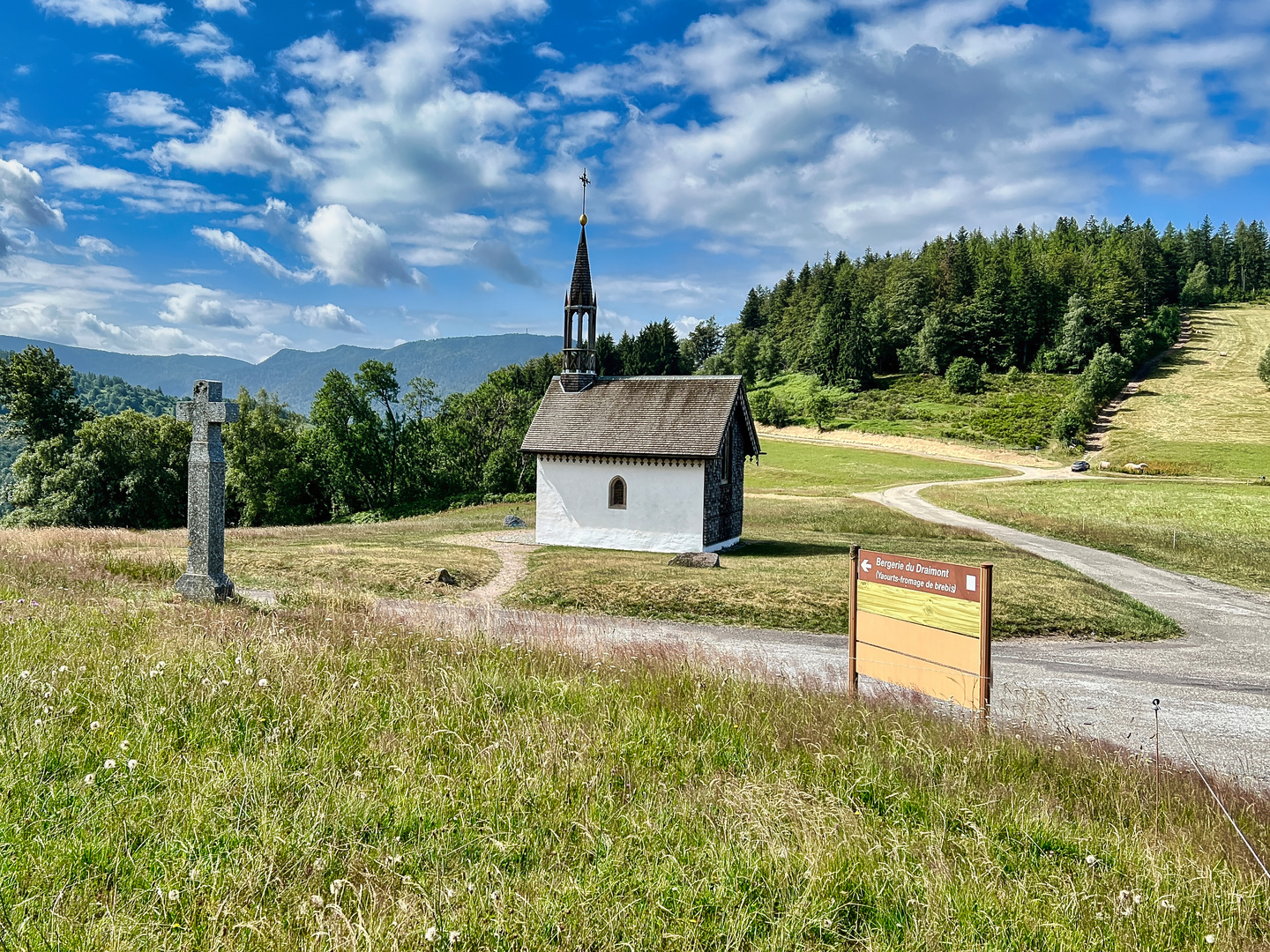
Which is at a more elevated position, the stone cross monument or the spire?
the spire

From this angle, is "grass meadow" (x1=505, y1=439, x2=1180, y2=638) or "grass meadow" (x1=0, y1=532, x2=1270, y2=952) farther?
"grass meadow" (x1=505, y1=439, x2=1180, y2=638)

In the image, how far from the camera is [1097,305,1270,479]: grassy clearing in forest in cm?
6481

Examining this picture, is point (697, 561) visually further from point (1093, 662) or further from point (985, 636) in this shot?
point (985, 636)

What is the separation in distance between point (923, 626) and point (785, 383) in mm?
116608

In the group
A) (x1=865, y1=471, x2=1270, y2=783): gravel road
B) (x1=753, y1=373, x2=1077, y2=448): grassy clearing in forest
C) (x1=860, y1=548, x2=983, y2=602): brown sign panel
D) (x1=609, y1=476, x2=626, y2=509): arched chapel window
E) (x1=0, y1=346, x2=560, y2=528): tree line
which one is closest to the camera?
(x1=860, y1=548, x2=983, y2=602): brown sign panel

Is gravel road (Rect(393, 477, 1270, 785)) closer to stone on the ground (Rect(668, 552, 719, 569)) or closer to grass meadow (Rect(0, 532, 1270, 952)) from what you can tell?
grass meadow (Rect(0, 532, 1270, 952))

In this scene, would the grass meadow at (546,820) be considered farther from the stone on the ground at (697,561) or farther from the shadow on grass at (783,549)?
the shadow on grass at (783,549)

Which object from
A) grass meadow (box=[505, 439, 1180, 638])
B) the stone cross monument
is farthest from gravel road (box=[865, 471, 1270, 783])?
the stone cross monument

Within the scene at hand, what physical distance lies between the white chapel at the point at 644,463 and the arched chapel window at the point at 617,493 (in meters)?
0.04

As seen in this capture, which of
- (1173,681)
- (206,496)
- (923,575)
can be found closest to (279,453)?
(206,496)

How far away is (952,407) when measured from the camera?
307ft

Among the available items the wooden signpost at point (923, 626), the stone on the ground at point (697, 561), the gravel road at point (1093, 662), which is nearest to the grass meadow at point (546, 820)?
the wooden signpost at point (923, 626)

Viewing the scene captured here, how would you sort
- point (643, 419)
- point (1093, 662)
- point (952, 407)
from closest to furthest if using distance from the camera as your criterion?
point (1093, 662) → point (643, 419) → point (952, 407)

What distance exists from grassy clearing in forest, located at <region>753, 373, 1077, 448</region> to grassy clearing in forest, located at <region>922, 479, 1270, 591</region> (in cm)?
2572
